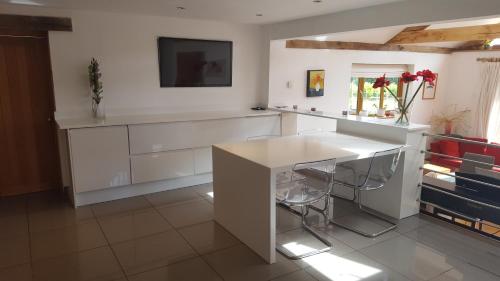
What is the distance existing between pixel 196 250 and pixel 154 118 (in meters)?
1.90

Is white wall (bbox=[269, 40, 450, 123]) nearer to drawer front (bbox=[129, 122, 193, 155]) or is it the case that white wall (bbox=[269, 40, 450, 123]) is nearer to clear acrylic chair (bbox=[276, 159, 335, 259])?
drawer front (bbox=[129, 122, 193, 155])

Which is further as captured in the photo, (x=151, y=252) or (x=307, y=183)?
(x=307, y=183)

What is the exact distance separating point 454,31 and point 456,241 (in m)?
4.56

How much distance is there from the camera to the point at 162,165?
4.22 metres

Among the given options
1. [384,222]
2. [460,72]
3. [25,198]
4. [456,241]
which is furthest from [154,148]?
[460,72]

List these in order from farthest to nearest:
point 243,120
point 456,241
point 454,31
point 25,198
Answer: point 454,31 < point 243,120 < point 25,198 < point 456,241

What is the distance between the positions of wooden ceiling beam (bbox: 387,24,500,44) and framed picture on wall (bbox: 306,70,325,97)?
1911mm

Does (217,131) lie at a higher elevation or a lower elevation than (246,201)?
higher

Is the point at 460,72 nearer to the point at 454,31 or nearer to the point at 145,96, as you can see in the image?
the point at 454,31

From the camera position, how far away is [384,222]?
344 centimetres

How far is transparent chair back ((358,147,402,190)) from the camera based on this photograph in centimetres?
317

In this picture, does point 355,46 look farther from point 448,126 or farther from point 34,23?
point 34,23

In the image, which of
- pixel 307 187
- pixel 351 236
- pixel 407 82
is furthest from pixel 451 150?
pixel 307 187

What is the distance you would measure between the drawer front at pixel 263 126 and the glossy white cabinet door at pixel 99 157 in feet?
5.34
